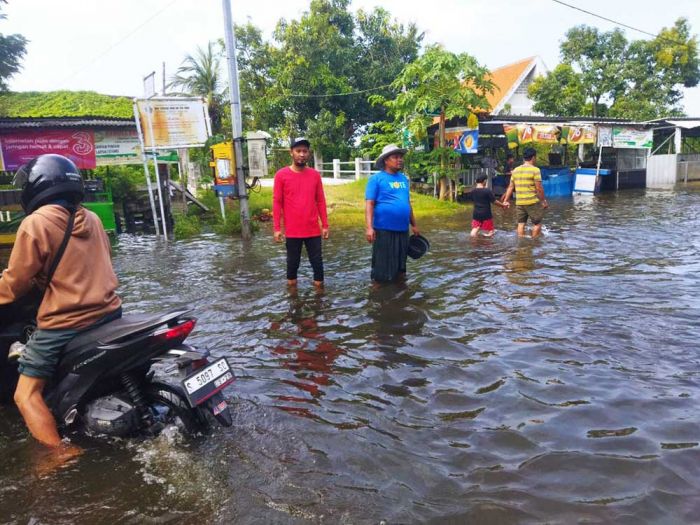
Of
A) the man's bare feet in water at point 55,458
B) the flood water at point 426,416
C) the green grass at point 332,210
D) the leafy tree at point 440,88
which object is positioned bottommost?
the flood water at point 426,416

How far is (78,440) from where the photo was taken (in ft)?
11.0

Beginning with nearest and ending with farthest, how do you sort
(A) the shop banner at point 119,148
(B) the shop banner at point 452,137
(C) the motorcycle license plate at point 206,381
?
(C) the motorcycle license plate at point 206,381
(A) the shop banner at point 119,148
(B) the shop banner at point 452,137

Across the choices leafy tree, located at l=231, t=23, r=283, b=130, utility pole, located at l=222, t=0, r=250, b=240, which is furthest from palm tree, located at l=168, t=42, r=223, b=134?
Answer: utility pole, located at l=222, t=0, r=250, b=240

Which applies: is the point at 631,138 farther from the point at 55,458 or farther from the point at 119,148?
the point at 55,458

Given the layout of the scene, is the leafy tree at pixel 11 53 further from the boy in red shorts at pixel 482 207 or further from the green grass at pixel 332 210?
the boy in red shorts at pixel 482 207

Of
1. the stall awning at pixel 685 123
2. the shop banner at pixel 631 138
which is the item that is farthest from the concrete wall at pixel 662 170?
the shop banner at pixel 631 138

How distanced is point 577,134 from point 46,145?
62.1 feet

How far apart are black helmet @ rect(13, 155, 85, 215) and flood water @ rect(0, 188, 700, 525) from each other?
1.56 m

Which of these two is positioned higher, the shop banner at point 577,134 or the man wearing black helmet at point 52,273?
the shop banner at point 577,134

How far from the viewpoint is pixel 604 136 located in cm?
2259

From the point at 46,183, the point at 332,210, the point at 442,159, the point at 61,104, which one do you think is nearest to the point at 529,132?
the point at 442,159

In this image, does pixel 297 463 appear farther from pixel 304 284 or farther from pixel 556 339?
pixel 304 284

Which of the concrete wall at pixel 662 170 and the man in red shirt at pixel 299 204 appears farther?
the concrete wall at pixel 662 170

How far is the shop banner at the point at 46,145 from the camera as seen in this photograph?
12492 millimetres
